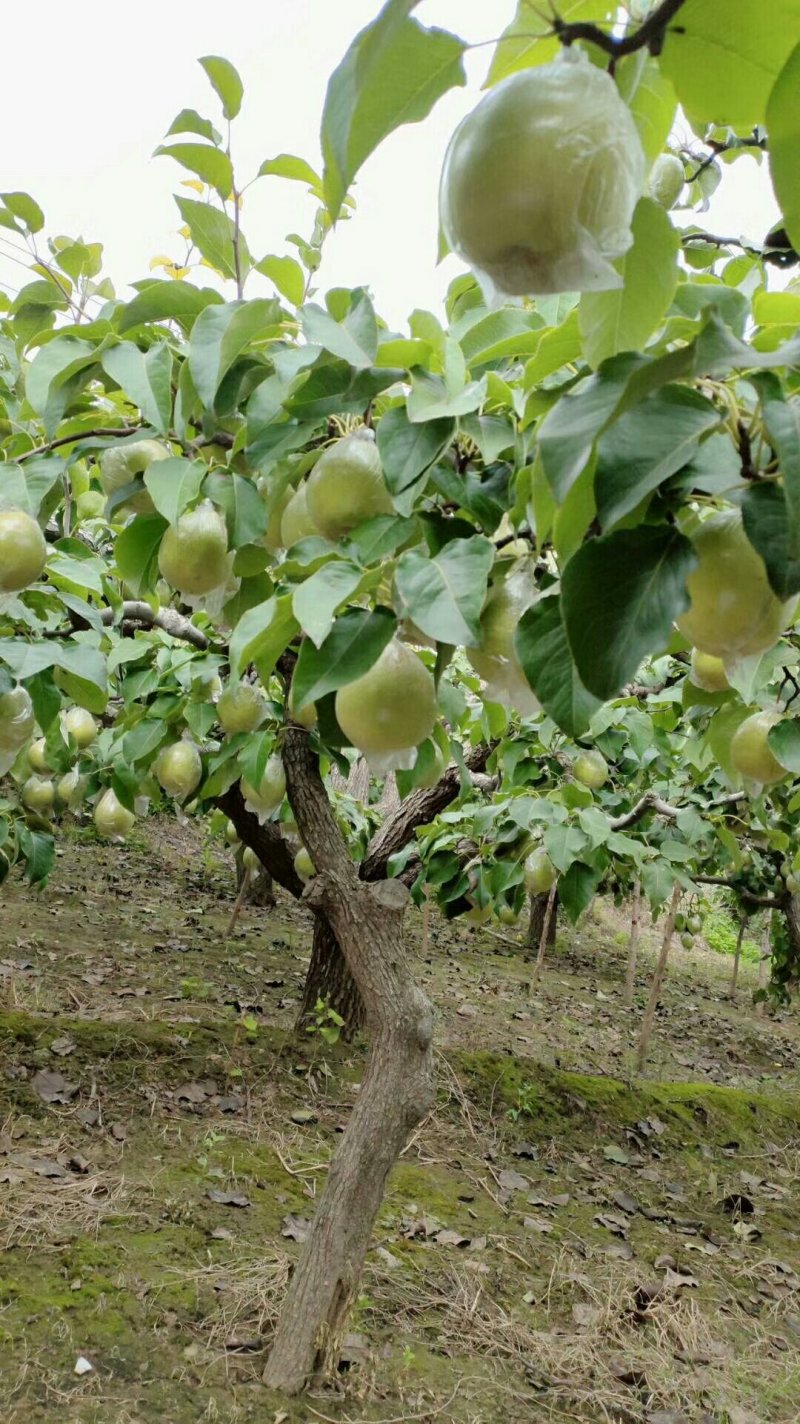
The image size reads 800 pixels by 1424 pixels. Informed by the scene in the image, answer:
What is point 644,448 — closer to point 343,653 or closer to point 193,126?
point 343,653

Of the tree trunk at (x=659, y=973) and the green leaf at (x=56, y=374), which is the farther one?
the tree trunk at (x=659, y=973)

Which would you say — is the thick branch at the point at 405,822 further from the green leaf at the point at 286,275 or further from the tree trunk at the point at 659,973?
the green leaf at the point at 286,275

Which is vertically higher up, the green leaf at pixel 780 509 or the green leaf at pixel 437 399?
the green leaf at pixel 437 399

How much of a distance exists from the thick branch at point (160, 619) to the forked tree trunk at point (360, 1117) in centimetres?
36

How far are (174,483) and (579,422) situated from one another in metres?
0.53

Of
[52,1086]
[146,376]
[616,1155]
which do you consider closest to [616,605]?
[146,376]

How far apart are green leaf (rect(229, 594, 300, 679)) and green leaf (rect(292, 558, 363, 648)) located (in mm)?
52

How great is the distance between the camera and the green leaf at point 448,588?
728 millimetres

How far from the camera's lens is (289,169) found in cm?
112

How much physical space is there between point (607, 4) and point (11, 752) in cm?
149

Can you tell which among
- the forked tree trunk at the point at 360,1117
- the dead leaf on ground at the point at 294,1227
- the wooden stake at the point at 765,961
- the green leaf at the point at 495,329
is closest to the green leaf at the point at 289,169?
the green leaf at the point at 495,329

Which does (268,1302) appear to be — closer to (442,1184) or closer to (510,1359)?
(510,1359)

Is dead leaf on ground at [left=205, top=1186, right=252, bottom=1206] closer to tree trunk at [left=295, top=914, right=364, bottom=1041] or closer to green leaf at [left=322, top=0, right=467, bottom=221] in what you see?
tree trunk at [left=295, top=914, right=364, bottom=1041]

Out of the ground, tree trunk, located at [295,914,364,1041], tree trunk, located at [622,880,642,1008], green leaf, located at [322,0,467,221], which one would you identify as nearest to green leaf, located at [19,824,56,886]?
the ground
